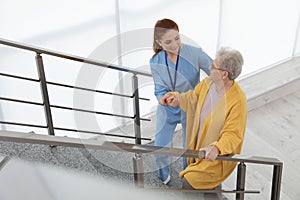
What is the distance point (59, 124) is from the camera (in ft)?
12.4

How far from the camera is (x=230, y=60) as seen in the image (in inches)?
92.4

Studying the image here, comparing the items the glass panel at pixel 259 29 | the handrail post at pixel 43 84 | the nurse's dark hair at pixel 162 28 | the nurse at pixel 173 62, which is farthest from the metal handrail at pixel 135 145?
the glass panel at pixel 259 29

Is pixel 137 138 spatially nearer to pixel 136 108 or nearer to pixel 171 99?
pixel 136 108

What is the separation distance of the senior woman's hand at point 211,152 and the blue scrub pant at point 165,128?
0.29m

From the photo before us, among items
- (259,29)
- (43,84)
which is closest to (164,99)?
(43,84)

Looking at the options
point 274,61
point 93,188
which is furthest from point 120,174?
point 274,61

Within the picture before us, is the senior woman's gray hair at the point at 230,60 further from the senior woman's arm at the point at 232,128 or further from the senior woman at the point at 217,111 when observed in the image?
the senior woman's arm at the point at 232,128

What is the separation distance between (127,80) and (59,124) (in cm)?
82

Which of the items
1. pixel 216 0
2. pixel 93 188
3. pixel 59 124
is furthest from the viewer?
pixel 216 0

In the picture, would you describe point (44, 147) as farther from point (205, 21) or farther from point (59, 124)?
point (205, 21)

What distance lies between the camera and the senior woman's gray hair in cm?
235

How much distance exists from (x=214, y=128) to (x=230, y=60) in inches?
13.3

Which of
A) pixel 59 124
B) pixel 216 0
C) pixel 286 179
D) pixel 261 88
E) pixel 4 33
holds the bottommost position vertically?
pixel 286 179

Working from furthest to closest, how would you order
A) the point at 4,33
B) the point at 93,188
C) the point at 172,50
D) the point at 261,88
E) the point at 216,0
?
the point at 261,88 < the point at 216,0 < the point at 4,33 < the point at 172,50 < the point at 93,188
